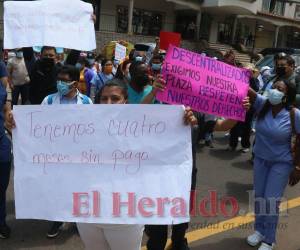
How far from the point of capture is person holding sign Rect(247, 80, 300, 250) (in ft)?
12.6

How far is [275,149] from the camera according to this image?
152 inches

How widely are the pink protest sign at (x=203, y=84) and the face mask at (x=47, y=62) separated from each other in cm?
241

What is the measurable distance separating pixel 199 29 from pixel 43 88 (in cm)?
2646

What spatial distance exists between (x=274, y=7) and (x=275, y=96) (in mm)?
35002

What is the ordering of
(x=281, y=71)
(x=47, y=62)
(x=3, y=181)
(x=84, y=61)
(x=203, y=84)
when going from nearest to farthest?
(x=203, y=84)
(x=3, y=181)
(x=47, y=62)
(x=281, y=71)
(x=84, y=61)

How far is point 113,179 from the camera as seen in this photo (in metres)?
2.70

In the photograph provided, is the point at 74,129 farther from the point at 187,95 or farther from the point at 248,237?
the point at 248,237

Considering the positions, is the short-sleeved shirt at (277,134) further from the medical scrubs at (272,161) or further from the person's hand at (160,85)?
the person's hand at (160,85)

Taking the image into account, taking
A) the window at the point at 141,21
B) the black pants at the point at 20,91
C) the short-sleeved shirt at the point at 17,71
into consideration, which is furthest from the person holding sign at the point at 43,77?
the window at the point at 141,21

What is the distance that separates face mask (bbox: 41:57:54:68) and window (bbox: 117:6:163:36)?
2326 cm

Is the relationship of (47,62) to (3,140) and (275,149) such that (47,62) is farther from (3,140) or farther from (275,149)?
(275,149)

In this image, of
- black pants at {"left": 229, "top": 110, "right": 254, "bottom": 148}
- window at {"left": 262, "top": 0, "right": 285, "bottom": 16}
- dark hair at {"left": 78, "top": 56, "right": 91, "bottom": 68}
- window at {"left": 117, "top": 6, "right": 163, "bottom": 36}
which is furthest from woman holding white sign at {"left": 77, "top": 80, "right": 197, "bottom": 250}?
window at {"left": 262, "top": 0, "right": 285, "bottom": 16}

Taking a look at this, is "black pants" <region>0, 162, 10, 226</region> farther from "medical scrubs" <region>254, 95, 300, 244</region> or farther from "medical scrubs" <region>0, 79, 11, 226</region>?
"medical scrubs" <region>254, 95, 300, 244</region>

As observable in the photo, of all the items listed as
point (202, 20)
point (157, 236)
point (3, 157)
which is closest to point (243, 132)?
point (157, 236)
